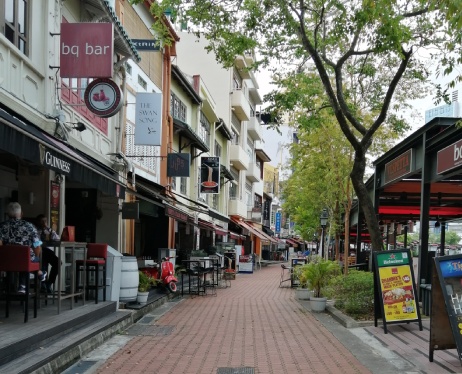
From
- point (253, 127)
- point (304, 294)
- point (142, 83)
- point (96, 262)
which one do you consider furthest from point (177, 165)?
point (253, 127)

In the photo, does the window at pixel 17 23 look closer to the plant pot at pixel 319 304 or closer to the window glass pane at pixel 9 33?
the window glass pane at pixel 9 33

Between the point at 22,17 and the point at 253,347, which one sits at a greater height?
the point at 22,17

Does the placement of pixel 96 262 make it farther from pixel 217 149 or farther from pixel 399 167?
pixel 217 149

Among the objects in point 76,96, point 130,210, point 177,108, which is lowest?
point 130,210

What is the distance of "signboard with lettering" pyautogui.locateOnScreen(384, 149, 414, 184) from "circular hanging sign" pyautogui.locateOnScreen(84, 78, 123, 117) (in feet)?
19.7

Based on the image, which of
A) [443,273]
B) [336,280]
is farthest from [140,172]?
[443,273]

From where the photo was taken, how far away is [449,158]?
9.82 m

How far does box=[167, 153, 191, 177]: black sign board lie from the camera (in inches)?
868

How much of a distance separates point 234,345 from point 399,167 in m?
5.95

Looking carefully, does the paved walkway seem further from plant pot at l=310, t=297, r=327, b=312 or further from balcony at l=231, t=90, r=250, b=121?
balcony at l=231, t=90, r=250, b=121

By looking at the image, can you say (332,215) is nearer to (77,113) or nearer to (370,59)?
(370,59)

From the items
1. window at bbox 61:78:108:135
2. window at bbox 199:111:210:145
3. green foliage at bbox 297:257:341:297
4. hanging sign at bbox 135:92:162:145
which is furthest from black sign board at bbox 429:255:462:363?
window at bbox 199:111:210:145

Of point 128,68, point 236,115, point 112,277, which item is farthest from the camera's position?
point 236,115

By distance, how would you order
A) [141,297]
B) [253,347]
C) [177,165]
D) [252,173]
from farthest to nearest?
[252,173] → [177,165] → [141,297] → [253,347]
